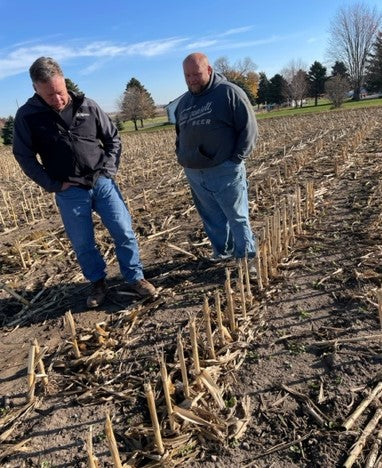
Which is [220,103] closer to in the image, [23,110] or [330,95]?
[23,110]

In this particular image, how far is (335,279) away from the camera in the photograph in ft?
14.6

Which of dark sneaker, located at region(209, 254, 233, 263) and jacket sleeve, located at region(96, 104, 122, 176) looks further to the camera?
dark sneaker, located at region(209, 254, 233, 263)

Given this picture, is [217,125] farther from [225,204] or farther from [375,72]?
[375,72]

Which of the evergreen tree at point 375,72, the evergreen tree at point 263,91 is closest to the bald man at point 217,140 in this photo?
the evergreen tree at point 375,72

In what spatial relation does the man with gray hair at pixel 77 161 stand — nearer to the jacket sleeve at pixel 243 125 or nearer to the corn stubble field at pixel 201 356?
the corn stubble field at pixel 201 356

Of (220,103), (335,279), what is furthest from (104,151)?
(335,279)

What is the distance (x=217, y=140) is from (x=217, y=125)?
15 cm

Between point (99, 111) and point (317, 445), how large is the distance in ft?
11.3

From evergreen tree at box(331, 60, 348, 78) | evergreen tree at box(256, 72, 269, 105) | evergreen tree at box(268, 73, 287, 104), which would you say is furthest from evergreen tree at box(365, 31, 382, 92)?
evergreen tree at box(256, 72, 269, 105)

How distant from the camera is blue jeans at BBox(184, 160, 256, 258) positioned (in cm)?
462

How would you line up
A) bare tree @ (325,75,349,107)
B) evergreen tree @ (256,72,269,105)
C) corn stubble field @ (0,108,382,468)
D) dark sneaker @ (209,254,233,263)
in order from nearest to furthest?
corn stubble field @ (0,108,382,468) < dark sneaker @ (209,254,233,263) < bare tree @ (325,75,349,107) < evergreen tree @ (256,72,269,105)

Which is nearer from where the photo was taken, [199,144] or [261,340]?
[261,340]

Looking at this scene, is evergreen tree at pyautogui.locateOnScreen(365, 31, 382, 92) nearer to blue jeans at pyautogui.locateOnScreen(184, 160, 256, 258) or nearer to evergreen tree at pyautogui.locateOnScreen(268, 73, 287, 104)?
evergreen tree at pyautogui.locateOnScreen(268, 73, 287, 104)

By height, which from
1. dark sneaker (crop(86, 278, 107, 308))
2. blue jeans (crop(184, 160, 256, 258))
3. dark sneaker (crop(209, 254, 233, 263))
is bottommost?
dark sneaker (crop(209, 254, 233, 263))
